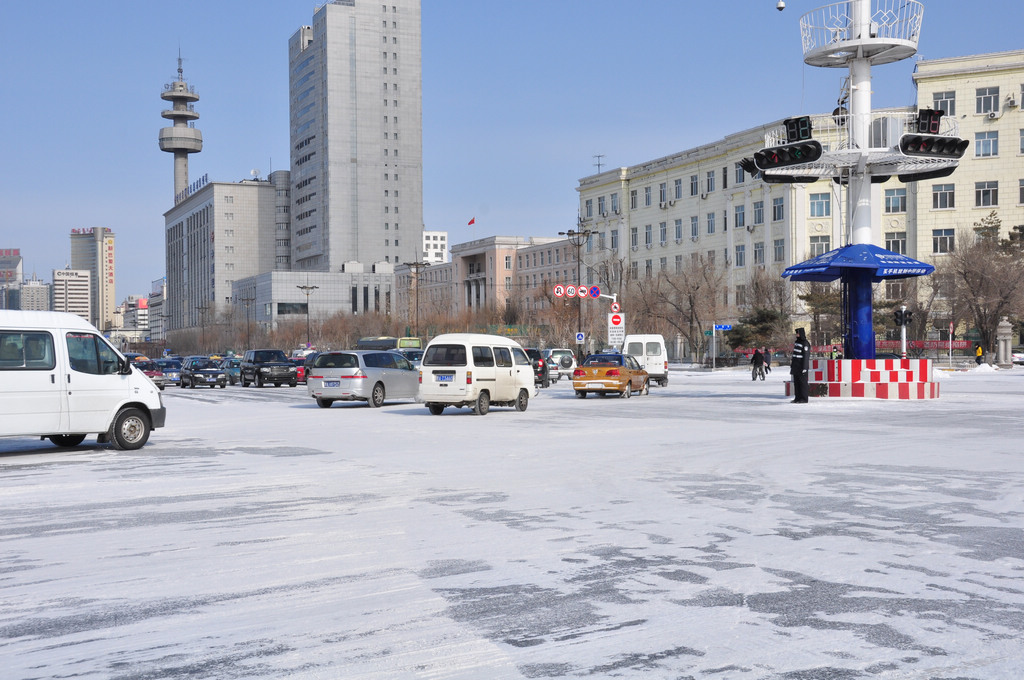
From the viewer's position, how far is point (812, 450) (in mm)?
16484

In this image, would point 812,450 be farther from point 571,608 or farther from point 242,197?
point 242,197

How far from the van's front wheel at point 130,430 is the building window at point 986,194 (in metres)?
73.2

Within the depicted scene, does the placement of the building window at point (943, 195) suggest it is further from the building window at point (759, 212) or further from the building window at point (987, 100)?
the building window at point (759, 212)

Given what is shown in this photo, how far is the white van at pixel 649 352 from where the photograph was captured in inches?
1762

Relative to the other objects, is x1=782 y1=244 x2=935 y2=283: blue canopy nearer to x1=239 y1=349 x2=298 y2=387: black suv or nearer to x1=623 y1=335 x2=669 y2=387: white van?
x1=623 y1=335 x2=669 y2=387: white van

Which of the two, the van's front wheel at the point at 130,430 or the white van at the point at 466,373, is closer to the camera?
the van's front wheel at the point at 130,430

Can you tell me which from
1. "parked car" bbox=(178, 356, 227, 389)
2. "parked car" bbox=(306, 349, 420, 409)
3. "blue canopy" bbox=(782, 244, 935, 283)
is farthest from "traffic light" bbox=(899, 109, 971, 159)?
"parked car" bbox=(178, 356, 227, 389)

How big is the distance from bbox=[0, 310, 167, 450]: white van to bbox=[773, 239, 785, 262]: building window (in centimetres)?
6975

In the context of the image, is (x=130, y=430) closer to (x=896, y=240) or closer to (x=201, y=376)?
(x=201, y=376)

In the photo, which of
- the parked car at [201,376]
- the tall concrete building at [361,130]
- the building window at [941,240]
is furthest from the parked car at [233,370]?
the tall concrete building at [361,130]

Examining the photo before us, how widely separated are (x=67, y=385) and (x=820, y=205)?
7188cm

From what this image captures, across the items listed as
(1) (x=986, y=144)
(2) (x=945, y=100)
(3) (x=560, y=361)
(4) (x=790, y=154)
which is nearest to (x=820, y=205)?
(2) (x=945, y=100)

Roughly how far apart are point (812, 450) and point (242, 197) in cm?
19157

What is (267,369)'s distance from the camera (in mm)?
50531
